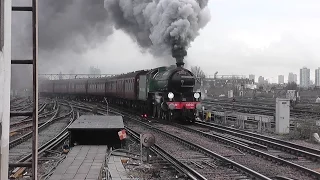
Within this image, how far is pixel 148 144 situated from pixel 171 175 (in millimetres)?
1626

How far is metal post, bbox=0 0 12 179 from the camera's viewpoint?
86.5 inches

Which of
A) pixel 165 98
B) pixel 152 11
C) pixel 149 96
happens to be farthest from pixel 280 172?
pixel 152 11

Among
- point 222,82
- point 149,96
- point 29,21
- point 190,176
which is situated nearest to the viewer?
point 29,21

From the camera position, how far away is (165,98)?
1975 centimetres

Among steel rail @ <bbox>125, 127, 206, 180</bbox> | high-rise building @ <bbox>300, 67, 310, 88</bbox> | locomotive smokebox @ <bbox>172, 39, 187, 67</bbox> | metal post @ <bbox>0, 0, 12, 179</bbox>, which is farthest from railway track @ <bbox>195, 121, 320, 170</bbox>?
high-rise building @ <bbox>300, 67, 310, 88</bbox>

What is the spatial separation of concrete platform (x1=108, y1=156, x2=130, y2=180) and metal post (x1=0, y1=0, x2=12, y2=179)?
18.6 ft

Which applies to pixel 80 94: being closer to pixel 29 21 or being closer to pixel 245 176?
pixel 245 176

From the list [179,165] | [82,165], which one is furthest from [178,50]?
[82,165]

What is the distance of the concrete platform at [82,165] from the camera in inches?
258

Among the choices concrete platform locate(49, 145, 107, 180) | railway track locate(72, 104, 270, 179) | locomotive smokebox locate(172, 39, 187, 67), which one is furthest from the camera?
locomotive smokebox locate(172, 39, 187, 67)

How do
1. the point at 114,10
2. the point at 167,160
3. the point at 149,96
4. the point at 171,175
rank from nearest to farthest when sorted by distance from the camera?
the point at 171,175, the point at 167,160, the point at 149,96, the point at 114,10

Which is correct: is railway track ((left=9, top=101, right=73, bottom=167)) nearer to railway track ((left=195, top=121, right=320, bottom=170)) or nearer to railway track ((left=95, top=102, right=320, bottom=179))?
railway track ((left=95, top=102, right=320, bottom=179))

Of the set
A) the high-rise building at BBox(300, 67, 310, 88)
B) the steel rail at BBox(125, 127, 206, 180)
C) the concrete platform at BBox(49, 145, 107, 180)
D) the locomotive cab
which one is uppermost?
the high-rise building at BBox(300, 67, 310, 88)

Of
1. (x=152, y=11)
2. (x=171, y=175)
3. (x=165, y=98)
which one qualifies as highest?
(x=152, y=11)
